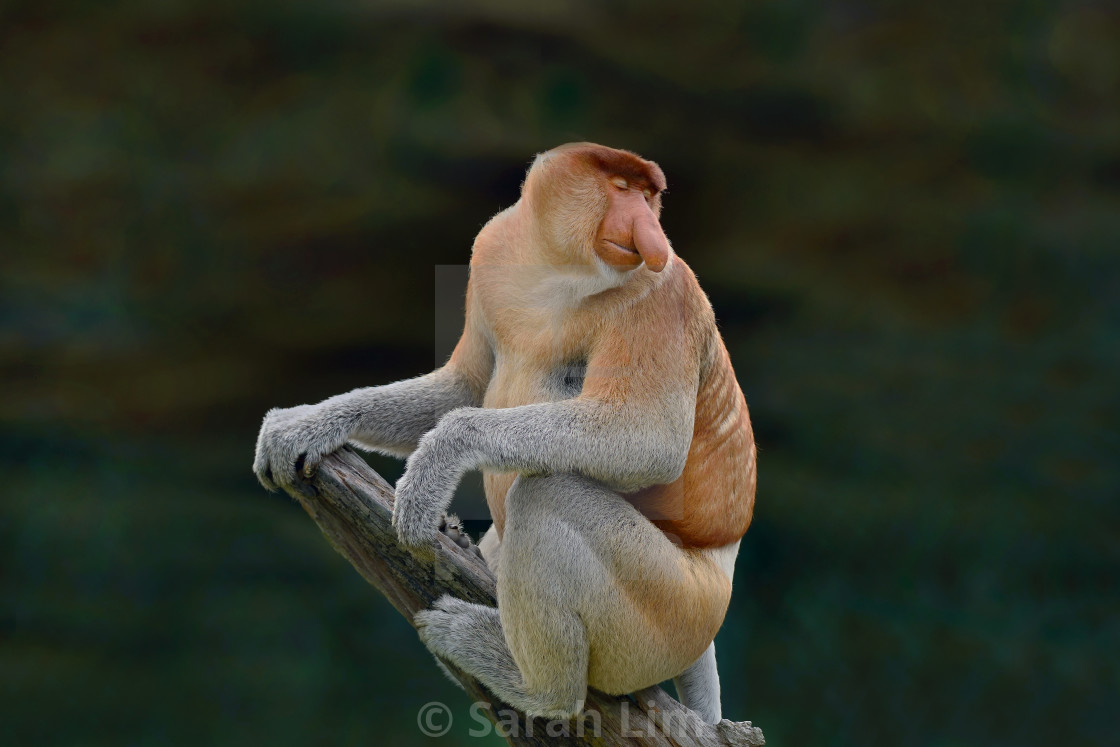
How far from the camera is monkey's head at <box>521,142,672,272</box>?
6.13ft

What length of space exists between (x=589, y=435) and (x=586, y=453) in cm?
4

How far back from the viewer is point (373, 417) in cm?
234

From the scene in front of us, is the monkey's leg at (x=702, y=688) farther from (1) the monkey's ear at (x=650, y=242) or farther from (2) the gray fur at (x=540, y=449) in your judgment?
(1) the monkey's ear at (x=650, y=242)

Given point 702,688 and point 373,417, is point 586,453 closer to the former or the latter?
point 373,417

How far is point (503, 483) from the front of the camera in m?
2.16

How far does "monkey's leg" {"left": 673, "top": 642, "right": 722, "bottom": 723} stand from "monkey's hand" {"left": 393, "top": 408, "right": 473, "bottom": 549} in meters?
0.84

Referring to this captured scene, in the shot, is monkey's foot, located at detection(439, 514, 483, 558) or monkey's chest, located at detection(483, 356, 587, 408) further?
monkey's foot, located at detection(439, 514, 483, 558)

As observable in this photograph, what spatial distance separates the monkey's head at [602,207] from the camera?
6.13 ft

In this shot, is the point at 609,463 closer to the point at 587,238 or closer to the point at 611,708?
the point at 587,238

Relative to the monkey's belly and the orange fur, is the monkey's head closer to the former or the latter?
the orange fur

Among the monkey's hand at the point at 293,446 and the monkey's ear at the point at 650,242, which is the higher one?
the monkey's ear at the point at 650,242

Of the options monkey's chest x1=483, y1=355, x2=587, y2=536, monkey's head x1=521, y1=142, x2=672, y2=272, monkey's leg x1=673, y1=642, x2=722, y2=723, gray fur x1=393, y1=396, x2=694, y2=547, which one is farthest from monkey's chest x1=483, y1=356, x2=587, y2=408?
monkey's leg x1=673, y1=642, x2=722, y2=723

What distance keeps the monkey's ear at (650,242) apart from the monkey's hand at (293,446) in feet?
2.89

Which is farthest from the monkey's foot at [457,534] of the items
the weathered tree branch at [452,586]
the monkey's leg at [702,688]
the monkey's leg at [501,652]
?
the monkey's leg at [702,688]
